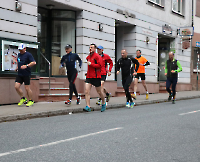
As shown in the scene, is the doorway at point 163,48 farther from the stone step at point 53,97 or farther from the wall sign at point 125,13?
the stone step at point 53,97

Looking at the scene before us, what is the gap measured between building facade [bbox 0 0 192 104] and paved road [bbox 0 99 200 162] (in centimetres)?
472

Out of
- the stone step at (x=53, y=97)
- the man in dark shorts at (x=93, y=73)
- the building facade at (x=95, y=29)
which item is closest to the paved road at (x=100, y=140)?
the man in dark shorts at (x=93, y=73)

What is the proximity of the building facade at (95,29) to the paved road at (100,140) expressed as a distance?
15.5 ft

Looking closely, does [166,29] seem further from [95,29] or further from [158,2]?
[95,29]

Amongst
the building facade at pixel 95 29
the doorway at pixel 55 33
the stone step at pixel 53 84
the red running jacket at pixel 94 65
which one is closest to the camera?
the red running jacket at pixel 94 65

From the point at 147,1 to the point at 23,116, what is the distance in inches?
538

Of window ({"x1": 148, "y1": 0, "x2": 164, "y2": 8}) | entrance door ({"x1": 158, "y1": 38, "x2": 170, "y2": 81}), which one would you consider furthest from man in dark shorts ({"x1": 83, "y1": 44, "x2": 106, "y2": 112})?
entrance door ({"x1": 158, "y1": 38, "x2": 170, "y2": 81})

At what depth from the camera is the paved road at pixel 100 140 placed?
432cm

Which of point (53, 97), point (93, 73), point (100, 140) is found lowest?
point (100, 140)

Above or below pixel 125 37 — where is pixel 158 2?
above

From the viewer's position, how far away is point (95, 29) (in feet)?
49.5

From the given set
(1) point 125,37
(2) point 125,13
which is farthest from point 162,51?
(2) point 125,13

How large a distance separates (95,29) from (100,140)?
10.4 m

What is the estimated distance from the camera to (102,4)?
15586 millimetres
